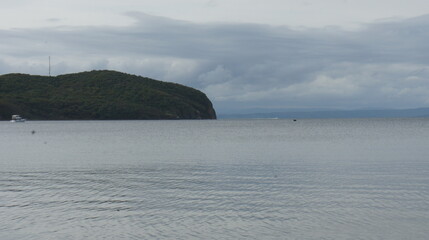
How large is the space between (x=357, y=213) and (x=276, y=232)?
20.7 ft

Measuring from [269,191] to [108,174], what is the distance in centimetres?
1822

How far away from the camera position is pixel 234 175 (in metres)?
46.6

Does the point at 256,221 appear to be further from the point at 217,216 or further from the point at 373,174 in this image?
the point at 373,174

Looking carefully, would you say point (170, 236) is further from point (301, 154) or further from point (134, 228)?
point (301, 154)

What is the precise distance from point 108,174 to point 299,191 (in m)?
19.8

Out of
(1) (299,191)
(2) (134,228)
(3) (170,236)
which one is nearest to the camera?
(3) (170,236)

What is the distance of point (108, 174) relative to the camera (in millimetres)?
49062

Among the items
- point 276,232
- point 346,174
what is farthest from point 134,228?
point 346,174

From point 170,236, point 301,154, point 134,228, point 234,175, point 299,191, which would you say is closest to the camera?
point 170,236

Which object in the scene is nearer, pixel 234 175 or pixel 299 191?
pixel 299 191

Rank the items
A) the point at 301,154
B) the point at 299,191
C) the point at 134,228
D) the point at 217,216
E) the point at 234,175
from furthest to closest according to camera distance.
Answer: the point at 301,154
the point at 234,175
the point at 299,191
the point at 217,216
the point at 134,228

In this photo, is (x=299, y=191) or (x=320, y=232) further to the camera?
(x=299, y=191)

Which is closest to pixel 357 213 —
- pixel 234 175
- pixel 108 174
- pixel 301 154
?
pixel 234 175

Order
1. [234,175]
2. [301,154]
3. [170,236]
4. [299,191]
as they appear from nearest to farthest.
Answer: [170,236] → [299,191] → [234,175] → [301,154]
